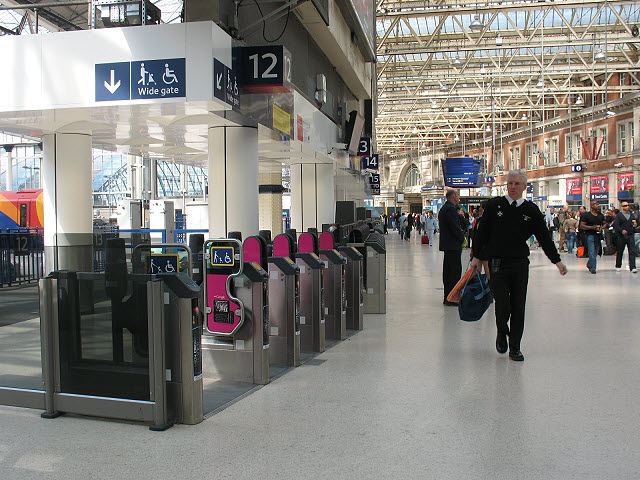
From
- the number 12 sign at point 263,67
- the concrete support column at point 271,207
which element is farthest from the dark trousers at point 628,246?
the number 12 sign at point 263,67

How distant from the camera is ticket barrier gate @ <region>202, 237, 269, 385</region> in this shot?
5809mm

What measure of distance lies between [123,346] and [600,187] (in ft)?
148

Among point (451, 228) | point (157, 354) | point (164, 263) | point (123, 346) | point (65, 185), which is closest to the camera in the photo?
point (157, 354)

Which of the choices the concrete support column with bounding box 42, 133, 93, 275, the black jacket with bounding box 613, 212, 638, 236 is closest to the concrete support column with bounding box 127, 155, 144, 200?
the concrete support column with bounding box 42, 133, 93, 275

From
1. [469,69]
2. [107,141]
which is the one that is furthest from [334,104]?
[469,69]

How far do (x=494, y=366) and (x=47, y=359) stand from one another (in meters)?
4.03

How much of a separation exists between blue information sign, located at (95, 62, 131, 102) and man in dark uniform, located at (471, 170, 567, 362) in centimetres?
509

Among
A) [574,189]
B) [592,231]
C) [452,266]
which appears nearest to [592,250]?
[592,231]

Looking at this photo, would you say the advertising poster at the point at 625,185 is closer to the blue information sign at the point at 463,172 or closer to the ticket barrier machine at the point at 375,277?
the blue information sign at the point at 463,172

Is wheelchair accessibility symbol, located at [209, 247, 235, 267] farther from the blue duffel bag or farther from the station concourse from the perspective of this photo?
the blue duffel bag

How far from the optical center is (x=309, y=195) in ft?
63.8

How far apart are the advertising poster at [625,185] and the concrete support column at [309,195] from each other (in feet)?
82.0

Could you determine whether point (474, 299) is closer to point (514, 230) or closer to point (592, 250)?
point (514, 230)

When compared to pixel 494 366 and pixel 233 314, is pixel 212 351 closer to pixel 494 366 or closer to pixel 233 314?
pixel 233 314
